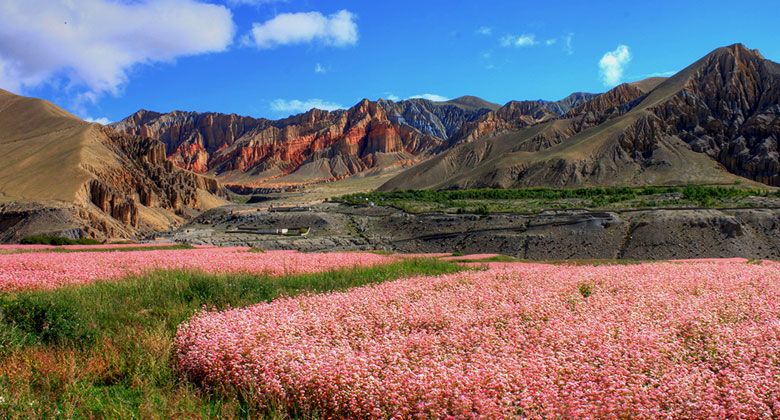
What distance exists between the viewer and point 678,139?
405 ft

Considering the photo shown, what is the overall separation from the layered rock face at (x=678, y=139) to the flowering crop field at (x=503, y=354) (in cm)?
11246

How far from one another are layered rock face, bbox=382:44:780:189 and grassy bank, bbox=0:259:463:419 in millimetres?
114855

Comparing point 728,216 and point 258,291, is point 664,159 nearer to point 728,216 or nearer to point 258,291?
point 728,216

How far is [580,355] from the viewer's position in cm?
575

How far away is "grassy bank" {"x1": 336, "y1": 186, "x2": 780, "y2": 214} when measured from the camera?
209 feet

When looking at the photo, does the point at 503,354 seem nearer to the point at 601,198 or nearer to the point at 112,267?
the point at 112,267

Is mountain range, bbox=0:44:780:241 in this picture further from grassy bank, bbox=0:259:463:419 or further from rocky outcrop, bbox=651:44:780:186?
grassy bank, bbox=0:259:463:419

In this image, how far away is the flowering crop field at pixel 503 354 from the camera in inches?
185

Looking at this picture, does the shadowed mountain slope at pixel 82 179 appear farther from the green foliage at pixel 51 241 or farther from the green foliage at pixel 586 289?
the green foliage at pixel 586 289

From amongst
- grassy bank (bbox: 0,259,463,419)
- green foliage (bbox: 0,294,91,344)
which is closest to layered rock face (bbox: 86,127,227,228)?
grassy bank (bbox: 0,259,463,419)

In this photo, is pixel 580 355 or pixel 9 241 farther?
pixel 9 241

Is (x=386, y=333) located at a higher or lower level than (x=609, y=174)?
lower

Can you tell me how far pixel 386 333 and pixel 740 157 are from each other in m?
140

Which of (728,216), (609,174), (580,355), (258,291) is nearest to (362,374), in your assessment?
(580,355)
